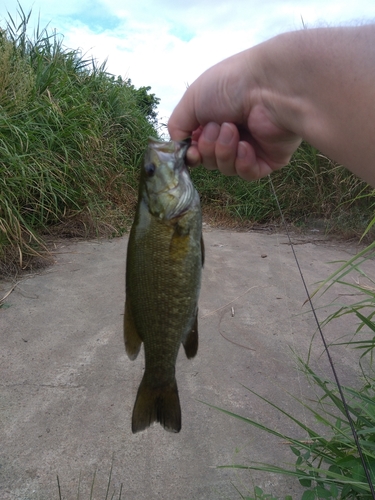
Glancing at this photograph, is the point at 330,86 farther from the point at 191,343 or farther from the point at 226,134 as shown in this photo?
the point at 191,343

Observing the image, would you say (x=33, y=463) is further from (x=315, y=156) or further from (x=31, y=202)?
(x=315, y=156)

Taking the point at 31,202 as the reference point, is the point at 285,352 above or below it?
below

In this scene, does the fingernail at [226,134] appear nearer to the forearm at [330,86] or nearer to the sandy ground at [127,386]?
the forearm at [330,86]

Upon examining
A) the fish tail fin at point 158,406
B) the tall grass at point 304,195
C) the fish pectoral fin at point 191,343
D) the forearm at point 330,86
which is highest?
the forearm at point 330,86

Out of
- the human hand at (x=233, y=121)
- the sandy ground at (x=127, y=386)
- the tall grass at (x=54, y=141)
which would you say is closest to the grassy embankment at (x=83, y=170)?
the tall grass at (x=54, y=141)

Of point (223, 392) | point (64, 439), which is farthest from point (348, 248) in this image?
point (64, 439)

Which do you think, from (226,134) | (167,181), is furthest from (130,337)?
(226,134)

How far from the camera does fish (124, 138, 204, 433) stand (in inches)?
49.7

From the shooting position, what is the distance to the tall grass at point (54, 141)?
408 centimetres

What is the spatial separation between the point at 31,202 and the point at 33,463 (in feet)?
9.58

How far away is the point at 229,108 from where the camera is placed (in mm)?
1453

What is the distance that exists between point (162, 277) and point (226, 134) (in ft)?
1.66

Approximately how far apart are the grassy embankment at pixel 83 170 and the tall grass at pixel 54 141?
13 millimetres

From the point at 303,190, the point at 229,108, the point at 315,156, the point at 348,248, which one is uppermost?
the point at 229,108
